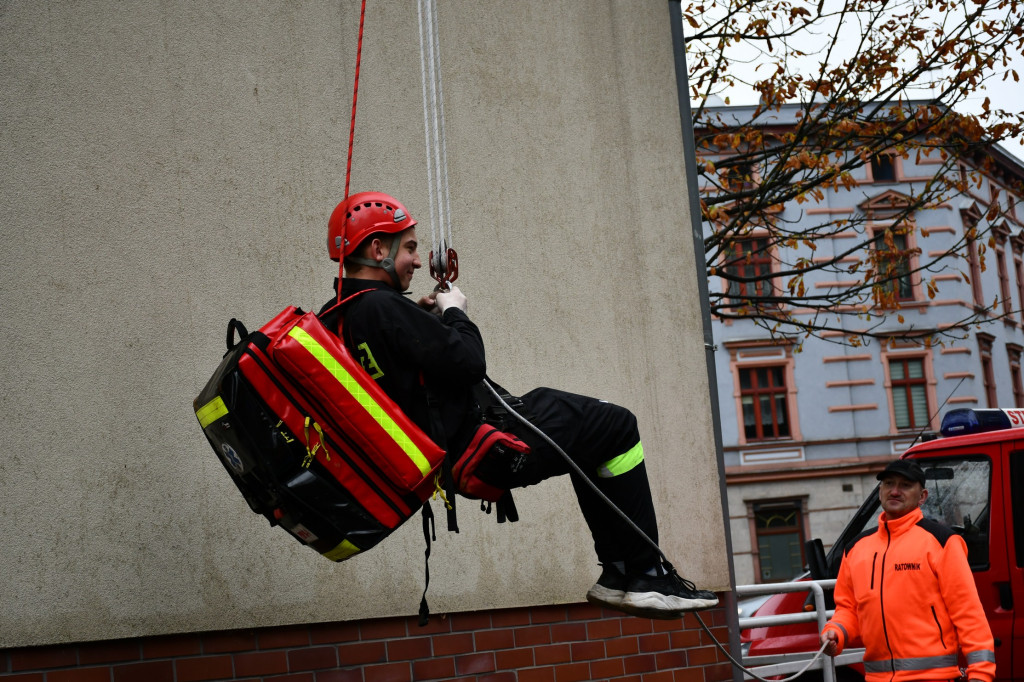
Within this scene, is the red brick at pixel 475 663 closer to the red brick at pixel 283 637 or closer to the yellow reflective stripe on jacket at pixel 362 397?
the red brick at pixel 283 637

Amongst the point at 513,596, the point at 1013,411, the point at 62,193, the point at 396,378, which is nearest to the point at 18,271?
the point at 62,193

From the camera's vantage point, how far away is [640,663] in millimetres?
6344

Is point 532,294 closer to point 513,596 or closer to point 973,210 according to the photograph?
point 513,596

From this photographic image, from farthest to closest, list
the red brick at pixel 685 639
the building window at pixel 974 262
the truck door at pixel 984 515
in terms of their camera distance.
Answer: the building window at pixel 974 262, the truck door at pixel 984 515, the red brick at pixel 685 639

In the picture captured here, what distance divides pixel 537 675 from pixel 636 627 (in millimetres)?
748

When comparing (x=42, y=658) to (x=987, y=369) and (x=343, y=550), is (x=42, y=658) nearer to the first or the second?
(x=343, y=550)

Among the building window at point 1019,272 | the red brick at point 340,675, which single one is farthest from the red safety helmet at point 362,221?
the building window at point 1019,272

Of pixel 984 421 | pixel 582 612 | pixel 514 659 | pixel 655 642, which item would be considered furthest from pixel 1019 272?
pixel 514 659

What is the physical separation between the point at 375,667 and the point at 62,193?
2703mm

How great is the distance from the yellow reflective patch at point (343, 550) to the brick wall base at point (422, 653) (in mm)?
1395

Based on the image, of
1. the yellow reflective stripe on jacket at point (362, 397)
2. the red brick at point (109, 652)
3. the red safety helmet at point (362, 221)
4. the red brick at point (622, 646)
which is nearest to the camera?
the yellow reflective stripe on jacket at point (362, 397)

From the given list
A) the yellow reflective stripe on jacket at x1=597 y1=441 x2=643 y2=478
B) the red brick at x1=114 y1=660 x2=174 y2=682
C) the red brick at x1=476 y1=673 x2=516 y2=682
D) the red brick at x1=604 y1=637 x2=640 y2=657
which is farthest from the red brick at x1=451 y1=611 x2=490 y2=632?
the yellow reflective stripe on jacket at x1=597 y1=441 x2=643 y2=478

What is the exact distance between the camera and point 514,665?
5.90 m

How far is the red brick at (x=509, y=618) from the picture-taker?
590 centimetres
